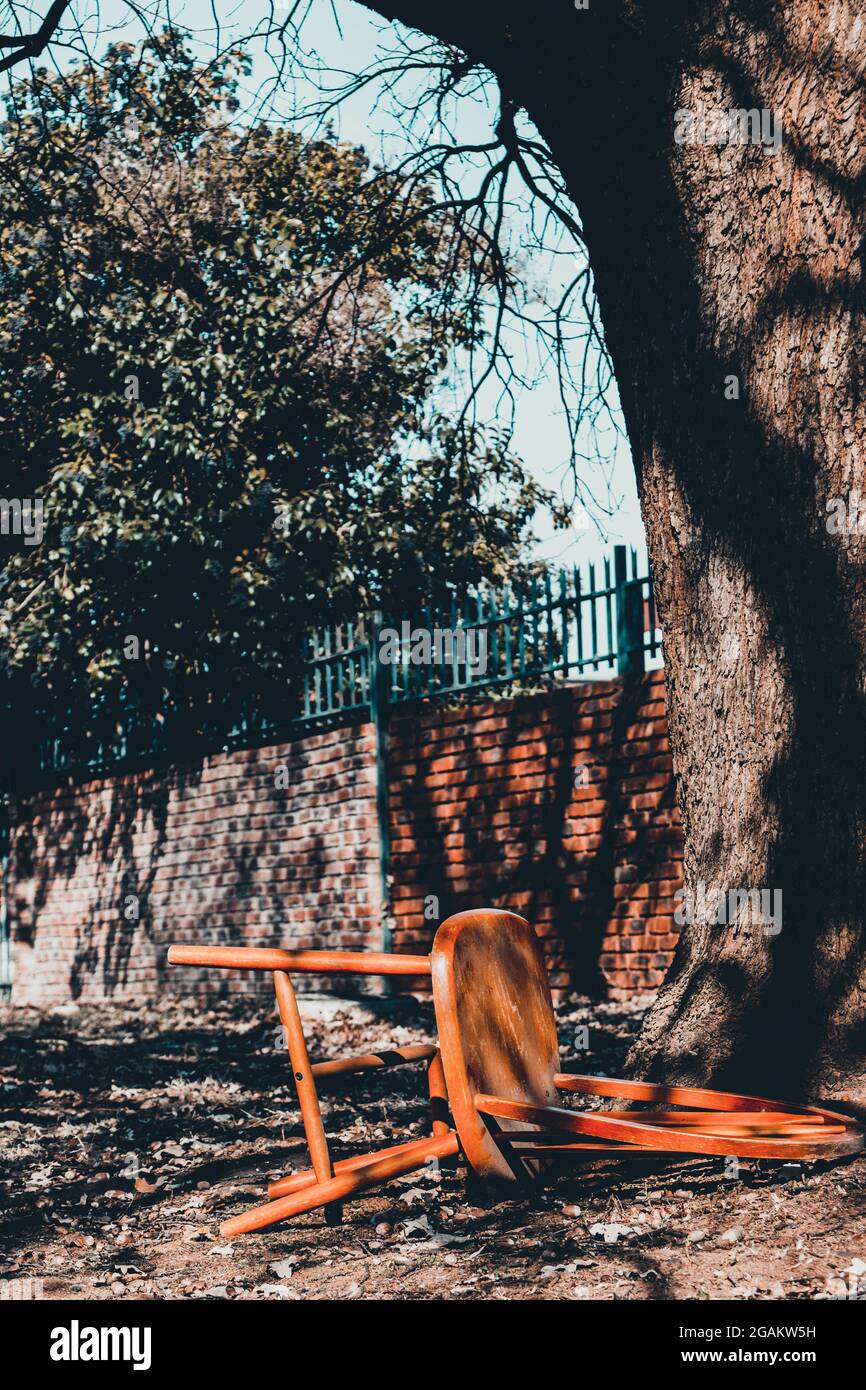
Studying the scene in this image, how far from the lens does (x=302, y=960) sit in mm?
3729

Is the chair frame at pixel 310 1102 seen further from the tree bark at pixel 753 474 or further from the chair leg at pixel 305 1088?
the tree bark at pixel 753 474

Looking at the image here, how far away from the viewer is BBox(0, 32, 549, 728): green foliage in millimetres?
12422

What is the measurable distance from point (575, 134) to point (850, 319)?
1.08m

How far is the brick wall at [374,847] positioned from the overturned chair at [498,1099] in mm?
3918

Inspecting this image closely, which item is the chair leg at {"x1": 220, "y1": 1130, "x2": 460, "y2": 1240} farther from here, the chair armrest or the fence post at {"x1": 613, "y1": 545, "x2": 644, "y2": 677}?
the fence post at {"x1": 613, "y1": 545, "x2": 644, "y2": 677}

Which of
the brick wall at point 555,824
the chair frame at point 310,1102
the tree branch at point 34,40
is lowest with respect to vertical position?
the chair frame at point 310,1102

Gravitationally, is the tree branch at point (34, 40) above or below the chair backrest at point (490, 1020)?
above

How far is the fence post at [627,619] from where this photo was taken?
7.84 metres

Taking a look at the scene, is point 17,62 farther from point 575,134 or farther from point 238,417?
point 238,417

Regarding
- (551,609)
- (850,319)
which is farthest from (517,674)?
(850,319)

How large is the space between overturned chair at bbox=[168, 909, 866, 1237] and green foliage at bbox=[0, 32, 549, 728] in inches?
334

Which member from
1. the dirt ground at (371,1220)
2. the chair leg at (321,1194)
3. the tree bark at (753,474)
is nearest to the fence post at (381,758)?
the dirt ground at (371,1220)

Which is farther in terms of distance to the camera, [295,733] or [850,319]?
[295,733]

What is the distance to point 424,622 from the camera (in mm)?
9055
